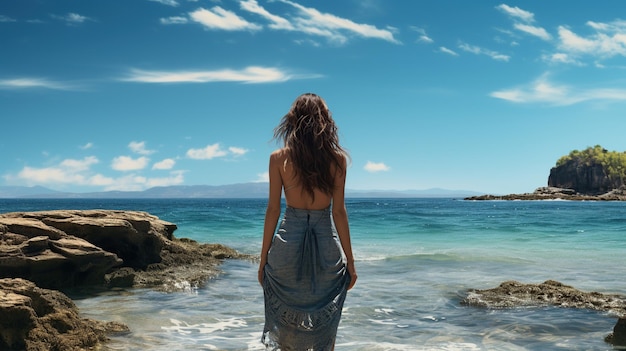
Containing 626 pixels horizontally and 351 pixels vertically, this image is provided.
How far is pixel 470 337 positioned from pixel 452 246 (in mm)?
16888

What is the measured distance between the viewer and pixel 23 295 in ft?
24.7

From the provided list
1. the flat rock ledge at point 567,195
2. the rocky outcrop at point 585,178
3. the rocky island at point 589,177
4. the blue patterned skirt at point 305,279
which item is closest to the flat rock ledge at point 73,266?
the blue patterned skirt at point 305,279

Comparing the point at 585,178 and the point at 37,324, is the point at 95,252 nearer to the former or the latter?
the point at 37,324

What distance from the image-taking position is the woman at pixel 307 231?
4844mm

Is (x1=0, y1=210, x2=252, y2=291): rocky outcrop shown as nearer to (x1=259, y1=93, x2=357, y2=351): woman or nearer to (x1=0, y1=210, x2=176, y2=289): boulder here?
(x1=0, y1=210, x2=176, y2=289): boulder

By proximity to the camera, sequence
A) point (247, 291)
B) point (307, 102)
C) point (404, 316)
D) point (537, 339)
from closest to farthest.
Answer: point (307, 102)
point (537, 339)
point (404, 316)
point (247, 291)

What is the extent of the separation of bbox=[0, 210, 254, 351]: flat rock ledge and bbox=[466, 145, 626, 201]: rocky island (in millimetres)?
131289

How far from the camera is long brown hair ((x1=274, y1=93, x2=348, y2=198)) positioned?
481 cm

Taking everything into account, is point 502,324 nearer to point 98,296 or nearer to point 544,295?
point 544,295

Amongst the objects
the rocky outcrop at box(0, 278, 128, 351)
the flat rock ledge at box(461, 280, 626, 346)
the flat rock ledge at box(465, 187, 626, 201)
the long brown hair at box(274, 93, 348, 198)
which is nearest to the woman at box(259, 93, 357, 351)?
the long brown hair at box(274, 93, 348, 198)

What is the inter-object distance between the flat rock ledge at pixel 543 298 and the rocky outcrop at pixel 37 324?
280 inches

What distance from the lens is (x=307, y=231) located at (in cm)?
493

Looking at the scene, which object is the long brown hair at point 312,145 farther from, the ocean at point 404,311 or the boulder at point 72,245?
the boulder at point 72,245

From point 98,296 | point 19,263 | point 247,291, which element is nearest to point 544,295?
point 247,291
